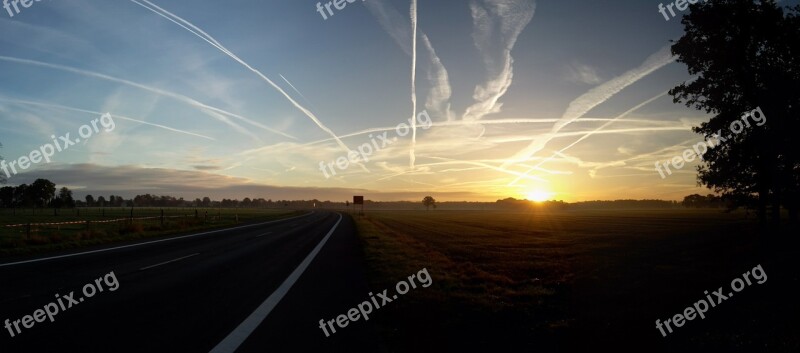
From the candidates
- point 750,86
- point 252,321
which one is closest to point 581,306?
point 252,321

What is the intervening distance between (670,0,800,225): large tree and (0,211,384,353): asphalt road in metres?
20.9

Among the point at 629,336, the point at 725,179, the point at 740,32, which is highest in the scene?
the point at 740,32

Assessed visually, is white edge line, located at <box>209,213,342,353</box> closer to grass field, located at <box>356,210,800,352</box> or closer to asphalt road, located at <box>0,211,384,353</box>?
asphalt road, located at <box>0,211,384,353</box>

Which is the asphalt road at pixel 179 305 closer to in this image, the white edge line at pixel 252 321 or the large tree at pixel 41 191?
the white edge line at pixel 252 321

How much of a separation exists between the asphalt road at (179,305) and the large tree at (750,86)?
68.5 feet

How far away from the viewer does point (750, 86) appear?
818 inches

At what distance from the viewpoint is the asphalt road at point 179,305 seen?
17.9ft

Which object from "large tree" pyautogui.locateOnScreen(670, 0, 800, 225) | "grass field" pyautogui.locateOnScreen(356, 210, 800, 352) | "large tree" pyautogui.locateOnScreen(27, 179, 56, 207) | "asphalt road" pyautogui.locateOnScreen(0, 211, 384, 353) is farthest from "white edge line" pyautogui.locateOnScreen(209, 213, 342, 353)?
"large tree" pyautogui.locateOnScreen(27, 179, 56, 207)

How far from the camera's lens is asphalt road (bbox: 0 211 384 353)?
5445 millimetres

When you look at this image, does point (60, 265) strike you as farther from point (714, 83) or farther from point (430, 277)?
point (714, 83)

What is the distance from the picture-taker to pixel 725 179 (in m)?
23.0

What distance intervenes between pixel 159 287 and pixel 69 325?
10.1 feet

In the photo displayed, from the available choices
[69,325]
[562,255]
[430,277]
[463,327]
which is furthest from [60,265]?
[562,255]

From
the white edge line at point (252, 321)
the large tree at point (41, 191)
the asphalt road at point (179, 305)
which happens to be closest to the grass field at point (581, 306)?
the asphalt road at point (179, 305)
